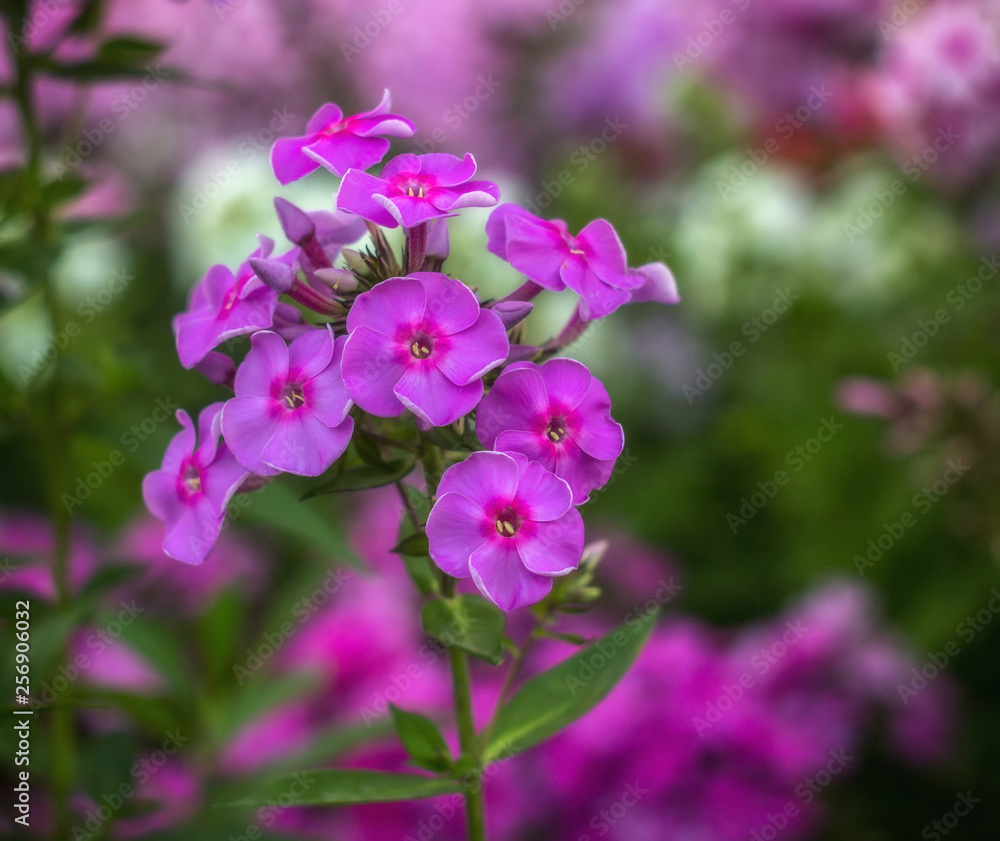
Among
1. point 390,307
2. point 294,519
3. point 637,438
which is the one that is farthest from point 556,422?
point 637,438

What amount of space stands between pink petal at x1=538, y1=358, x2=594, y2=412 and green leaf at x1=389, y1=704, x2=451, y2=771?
23 centimetres

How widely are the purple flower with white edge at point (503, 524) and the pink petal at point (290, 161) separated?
215 millimetres

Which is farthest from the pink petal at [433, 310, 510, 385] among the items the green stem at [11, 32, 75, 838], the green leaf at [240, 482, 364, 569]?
the green stem at [11, 32, 75, 838]

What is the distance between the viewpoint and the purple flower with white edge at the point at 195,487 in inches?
22.8

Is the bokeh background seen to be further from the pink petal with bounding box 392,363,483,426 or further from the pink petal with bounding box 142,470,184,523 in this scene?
the pink petal with bounding box 392,363,483,426

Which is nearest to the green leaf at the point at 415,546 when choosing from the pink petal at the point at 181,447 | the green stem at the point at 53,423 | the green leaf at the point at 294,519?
the pink petal at the point at 181,447

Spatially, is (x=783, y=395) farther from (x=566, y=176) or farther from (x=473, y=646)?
(x=473, y=646)

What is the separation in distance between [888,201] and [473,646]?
5.66 feet

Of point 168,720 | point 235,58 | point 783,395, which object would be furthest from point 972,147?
point 235,58

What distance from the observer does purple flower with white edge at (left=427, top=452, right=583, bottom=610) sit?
1.77ft

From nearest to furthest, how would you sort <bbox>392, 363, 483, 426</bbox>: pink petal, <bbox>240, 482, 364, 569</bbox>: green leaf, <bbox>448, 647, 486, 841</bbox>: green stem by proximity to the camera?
<bbox>392, 363, 483, 426</bbox>: pink petal → <bbox>448, 647, 486, 841</bbox>: green stem → <bbox>240, 482, 364, 569</bbox>: green leaf

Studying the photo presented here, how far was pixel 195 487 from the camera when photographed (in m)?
0.61

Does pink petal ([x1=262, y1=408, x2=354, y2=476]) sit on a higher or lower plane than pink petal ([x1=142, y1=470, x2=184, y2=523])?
higher

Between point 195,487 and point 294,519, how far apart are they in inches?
10.8
